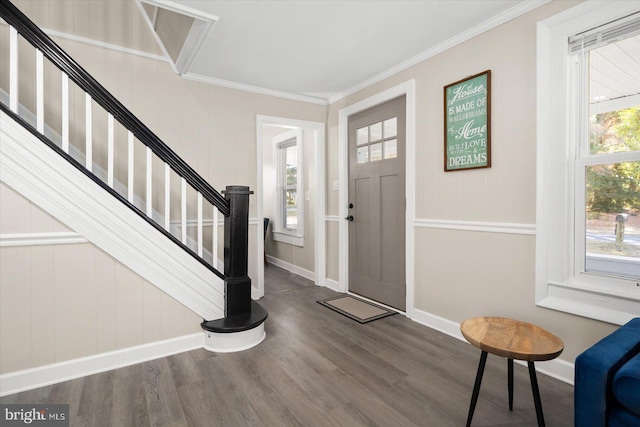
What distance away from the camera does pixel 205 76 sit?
337cm

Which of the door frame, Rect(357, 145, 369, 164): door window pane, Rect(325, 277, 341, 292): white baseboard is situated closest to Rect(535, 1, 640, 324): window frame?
the door frame

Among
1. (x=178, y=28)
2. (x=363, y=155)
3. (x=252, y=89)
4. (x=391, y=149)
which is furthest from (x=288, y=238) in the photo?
(x=178, y=28)

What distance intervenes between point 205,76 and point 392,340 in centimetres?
314

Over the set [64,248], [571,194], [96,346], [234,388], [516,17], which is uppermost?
[516,17]

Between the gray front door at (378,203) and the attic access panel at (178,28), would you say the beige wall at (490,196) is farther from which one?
the attic access panel at (178,28)

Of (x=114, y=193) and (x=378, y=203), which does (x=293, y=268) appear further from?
(x=114, y=193)

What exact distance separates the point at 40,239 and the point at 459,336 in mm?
3034

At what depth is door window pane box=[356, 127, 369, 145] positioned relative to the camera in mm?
3636

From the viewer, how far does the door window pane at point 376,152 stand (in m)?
3.45

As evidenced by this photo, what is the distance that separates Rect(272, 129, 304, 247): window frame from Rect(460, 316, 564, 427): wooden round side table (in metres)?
3.39

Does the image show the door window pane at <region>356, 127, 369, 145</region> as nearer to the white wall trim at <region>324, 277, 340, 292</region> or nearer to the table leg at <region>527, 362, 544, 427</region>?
the white wall trim at <region>324, 277, 340, 292</region>

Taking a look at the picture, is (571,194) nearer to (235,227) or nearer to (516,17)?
(516,17)

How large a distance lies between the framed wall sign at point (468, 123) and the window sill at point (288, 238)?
2687 millimetres

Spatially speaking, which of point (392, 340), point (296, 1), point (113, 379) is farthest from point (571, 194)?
point (113, 379)
